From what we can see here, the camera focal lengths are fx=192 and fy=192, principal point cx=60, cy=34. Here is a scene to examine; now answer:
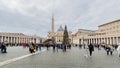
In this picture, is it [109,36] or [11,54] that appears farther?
[109,36]

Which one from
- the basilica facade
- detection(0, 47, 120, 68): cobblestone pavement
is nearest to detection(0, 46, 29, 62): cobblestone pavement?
detection(0, 47, 120, 68): cobblestone pavement

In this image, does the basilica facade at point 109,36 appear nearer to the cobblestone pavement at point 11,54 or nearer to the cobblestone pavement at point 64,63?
the cobblestone pavement at point 11,54

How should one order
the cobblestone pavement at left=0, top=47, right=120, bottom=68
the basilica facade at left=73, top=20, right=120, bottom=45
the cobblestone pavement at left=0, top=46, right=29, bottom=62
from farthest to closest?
1. the basilica facade at left=73, top=20, right=120, bottom=45
2. the cobblestone pavement at left=0, top=46, right=29, bottom=62
3. the cobblestone pavement at left=0, top=47, right=120, bottom=68

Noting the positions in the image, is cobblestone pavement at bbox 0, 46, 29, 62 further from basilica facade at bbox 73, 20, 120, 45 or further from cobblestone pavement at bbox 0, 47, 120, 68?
basilica facade at bbox 73, 20, 120, 45

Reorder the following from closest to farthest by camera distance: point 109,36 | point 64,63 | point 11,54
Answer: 1. point 64,63
2. point 11,54
3. point 109,36

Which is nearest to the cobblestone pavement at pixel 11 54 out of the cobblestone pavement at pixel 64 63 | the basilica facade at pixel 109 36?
the cobblestone pavement at pixel 64 63

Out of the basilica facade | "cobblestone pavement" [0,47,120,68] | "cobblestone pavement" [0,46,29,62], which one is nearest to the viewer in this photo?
"cobblestone pavement" [0,47,120,68]

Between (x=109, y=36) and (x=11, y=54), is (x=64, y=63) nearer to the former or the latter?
(x=11, y=54)

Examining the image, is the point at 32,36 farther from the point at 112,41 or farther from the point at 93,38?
the point at 112,41

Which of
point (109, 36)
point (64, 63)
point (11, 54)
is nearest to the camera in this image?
point (64, 63)

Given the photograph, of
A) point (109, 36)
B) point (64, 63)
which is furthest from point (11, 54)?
point (109, 36)

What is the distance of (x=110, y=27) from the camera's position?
128750 millimetres

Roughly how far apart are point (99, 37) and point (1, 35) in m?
64.9

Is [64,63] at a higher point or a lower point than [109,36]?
lower
